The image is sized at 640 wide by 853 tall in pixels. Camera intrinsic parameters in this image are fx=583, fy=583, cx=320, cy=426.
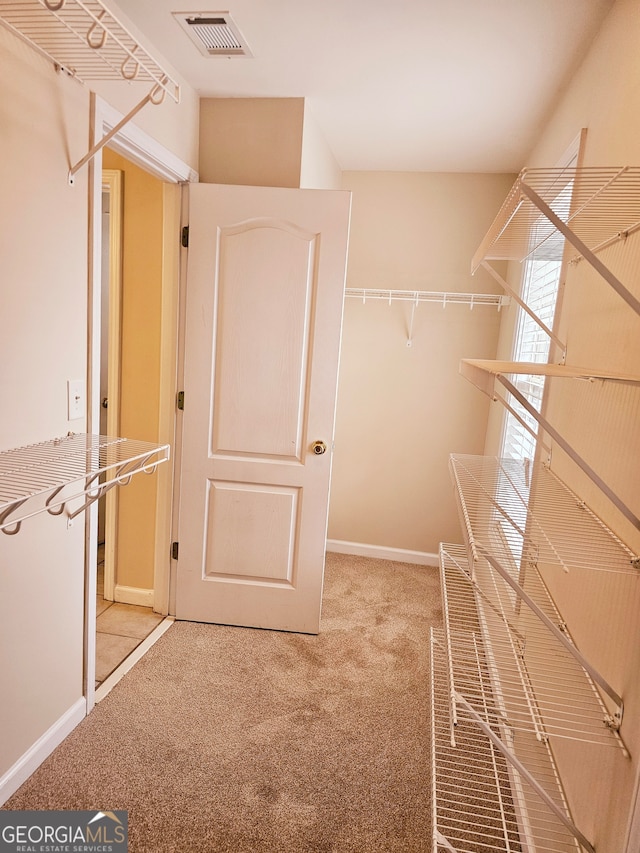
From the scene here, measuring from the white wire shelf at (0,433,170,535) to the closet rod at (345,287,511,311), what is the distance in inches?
85.3

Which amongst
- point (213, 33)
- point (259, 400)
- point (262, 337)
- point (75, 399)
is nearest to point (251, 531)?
point (259, 400)

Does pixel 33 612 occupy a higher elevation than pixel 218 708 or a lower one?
higher

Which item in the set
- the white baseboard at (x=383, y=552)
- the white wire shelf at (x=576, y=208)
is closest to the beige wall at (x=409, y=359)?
the white baseboard at (x=383, y=552)

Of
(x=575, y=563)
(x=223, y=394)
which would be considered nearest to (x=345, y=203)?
(x=223, y=394)

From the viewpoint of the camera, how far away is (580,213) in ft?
4.75

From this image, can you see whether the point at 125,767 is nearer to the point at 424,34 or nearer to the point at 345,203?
the point at 345,203

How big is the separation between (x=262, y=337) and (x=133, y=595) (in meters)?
1.55

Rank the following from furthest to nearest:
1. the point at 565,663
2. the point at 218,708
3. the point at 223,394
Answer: the point at 223,394 < the point at 218,708 < the point at 565,663

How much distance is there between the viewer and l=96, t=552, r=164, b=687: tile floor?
2581 mm

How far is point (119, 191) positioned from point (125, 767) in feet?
8.18

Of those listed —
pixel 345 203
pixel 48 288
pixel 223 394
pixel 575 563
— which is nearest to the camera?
pixel 575 563

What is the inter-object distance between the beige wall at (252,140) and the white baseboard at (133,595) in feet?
6.96

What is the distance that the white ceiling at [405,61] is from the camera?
6.21 ft

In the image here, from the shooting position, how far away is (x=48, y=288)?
1.79 metres
